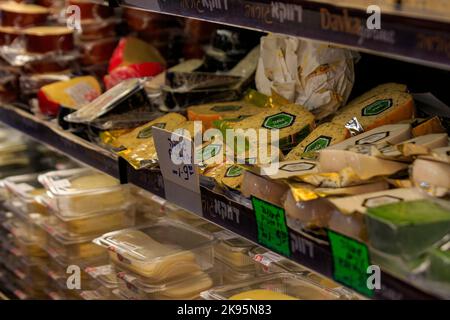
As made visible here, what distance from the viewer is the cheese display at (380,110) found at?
67.8 inches

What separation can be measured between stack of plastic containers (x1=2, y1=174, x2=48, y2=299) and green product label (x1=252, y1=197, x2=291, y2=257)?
1.35 metres

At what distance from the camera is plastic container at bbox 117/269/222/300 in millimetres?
1971

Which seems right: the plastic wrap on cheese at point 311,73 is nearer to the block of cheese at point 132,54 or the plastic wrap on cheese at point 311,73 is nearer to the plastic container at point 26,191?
the block of cheese at point 132,54

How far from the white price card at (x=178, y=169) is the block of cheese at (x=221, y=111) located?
0.25m

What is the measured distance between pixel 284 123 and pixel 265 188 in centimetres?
36

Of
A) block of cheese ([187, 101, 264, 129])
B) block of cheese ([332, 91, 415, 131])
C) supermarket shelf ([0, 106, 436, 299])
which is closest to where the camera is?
supermarket shelf ([0, 106, 436, 299])

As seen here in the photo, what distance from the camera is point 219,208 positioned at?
1.67 m

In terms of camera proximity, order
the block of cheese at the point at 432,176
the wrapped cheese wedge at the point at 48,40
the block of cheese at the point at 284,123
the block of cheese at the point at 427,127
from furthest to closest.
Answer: the wrapped cheese wedge at the point at 48,40 → the block of cheese at the point at 284,123 → the block of cheese at the point at 427,127 → the block of cheese at the point at 432,176

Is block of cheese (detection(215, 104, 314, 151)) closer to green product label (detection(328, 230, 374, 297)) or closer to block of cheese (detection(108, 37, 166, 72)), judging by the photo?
green product label (detection(328, 230, 374, 297))

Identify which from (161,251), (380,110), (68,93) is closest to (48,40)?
(68,93)

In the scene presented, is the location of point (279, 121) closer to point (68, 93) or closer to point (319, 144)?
point (319, 144)

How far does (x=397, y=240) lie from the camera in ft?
4.11

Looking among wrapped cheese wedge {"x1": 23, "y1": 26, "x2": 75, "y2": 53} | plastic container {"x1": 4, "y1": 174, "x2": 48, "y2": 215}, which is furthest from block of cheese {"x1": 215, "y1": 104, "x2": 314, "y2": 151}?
wrapped cheese wedge {"x1": 23, "y1": 26, "x2": 75, "y2": 53}

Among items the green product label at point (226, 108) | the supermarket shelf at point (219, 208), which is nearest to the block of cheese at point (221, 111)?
the green product label at point (226, 108)
